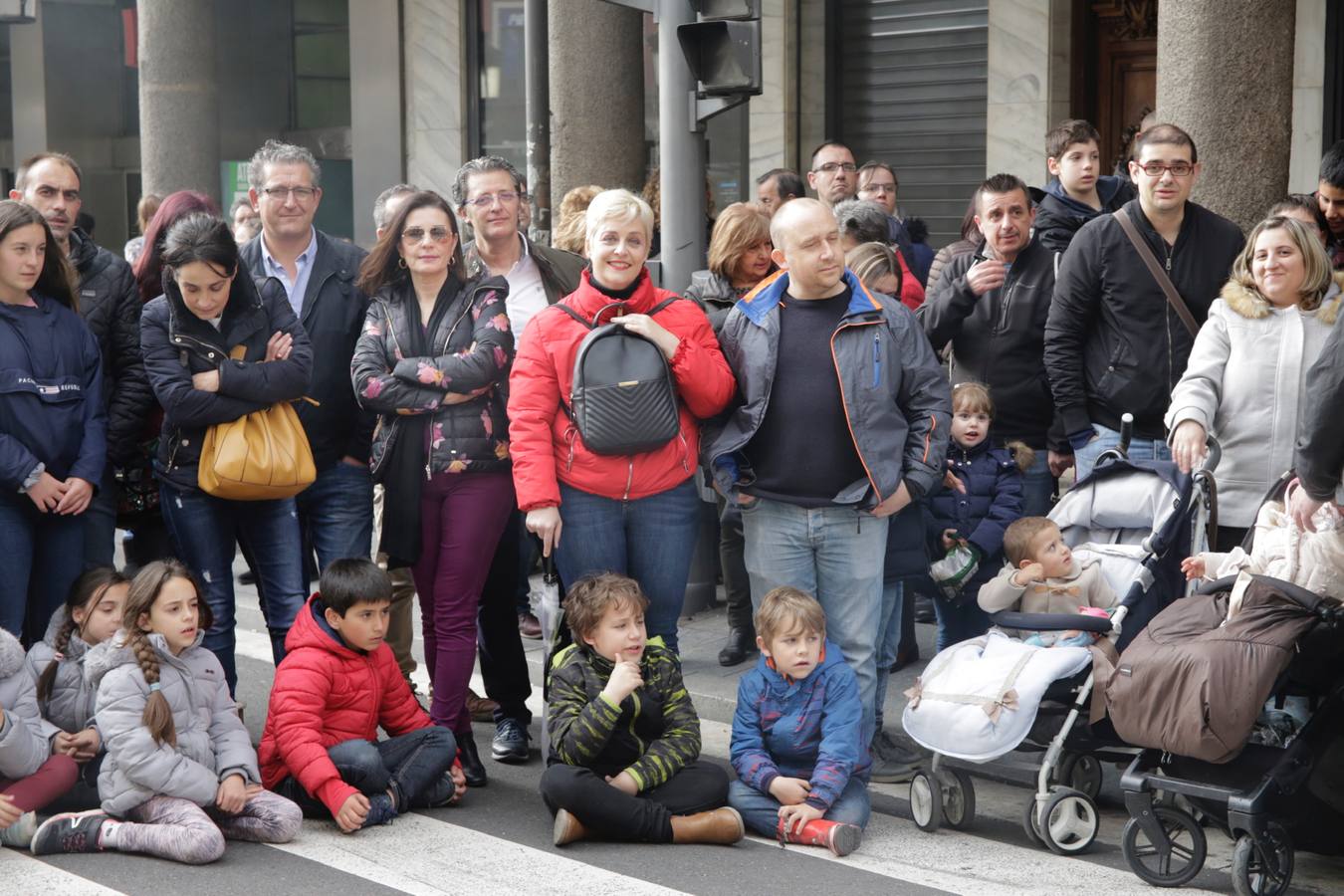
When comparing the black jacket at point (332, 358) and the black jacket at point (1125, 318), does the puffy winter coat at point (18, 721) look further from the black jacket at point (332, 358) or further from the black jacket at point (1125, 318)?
the black jacket at point (1125, 318)

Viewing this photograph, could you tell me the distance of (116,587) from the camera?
20.7 ft

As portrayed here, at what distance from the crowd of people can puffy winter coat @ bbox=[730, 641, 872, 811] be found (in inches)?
0.4

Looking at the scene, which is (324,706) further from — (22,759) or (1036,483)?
(1036,483)

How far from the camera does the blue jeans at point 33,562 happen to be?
6406 mm

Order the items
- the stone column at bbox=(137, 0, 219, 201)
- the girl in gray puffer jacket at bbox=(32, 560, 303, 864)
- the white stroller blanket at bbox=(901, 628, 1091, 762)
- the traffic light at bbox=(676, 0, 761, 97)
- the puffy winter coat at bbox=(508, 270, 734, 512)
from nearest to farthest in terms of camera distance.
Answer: the white stroller blanket at bbox=(901, 628, 1091, 762) → the girl in gray puffer jacket at bbox=(32, 560, 303, 864) → the puffy winter coat at bbox=(508, 270, 734, 512) → the traffic light at bbox=(676, 0, 761, 97) → the stone column at bbox=(137, 0, 219, 201)

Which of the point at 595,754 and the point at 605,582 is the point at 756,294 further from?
the point at 595,754

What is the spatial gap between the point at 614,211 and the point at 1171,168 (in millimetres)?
2267

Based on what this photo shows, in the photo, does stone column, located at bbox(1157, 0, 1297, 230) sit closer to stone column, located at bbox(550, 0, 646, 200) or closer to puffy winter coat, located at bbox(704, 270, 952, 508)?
puffy winter coat, located at bbox(704, 270, 952, 508)

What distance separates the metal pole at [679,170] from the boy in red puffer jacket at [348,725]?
2433 millimetres

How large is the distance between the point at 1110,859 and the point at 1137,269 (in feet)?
8.00

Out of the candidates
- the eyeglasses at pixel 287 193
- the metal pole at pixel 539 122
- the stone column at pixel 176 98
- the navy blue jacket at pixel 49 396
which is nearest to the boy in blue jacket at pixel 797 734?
the eyeglasses at pixel 287 193

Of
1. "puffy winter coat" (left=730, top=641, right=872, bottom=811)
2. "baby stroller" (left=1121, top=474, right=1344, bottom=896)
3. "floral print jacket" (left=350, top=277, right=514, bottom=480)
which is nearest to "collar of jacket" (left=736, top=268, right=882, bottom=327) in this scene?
"floral print jacket" (left=350, top=277, right=514, bottom=480)

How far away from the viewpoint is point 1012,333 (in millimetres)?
7438

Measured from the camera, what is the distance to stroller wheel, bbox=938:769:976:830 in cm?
586
